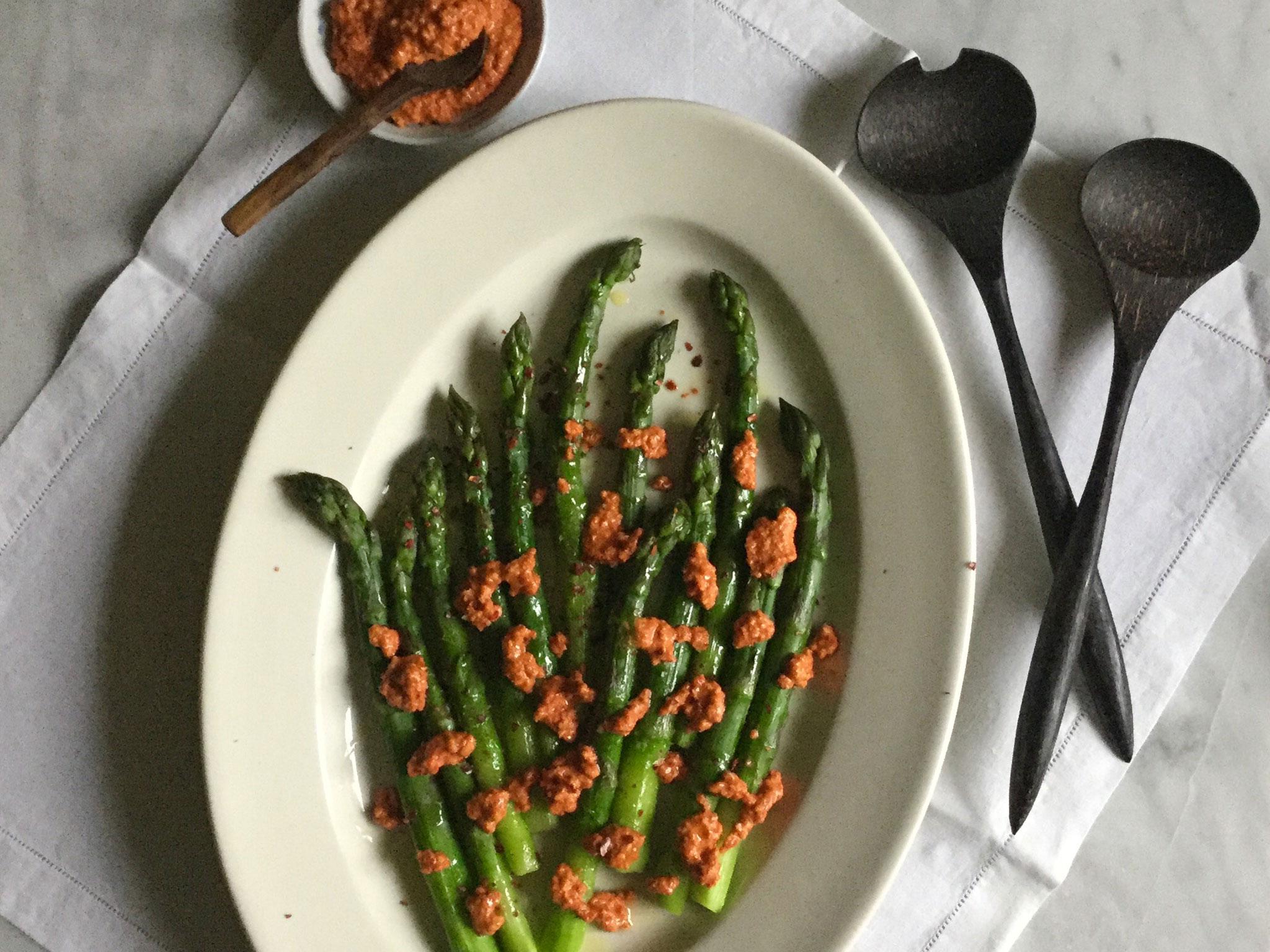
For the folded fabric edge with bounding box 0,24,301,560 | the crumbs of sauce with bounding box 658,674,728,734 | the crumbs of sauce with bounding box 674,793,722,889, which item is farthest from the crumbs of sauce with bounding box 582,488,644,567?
the folded fabric edge with bounding box 0,24,301,560

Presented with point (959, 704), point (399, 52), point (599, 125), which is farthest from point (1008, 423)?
point (399, 52)

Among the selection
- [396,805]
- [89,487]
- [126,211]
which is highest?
[126,211]

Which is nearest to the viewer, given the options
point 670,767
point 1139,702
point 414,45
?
point 414,45

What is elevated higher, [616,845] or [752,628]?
[752,628]

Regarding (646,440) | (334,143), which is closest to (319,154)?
(334,143)

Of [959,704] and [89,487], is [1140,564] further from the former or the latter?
[89,487]

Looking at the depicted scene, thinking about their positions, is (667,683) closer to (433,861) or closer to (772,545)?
(772,545)

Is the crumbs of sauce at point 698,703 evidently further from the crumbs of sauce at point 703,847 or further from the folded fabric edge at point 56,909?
the folded fabric edge at point 56,909

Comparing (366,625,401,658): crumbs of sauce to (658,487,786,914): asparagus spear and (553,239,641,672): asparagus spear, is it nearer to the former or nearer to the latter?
(553,239,641,672): asparagus spear
